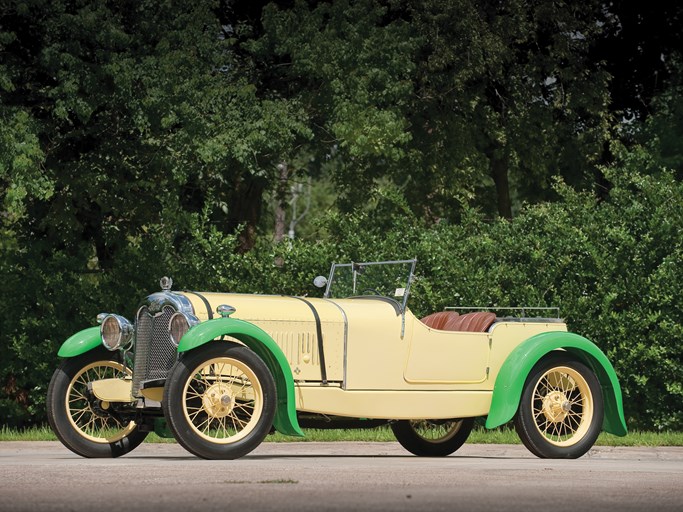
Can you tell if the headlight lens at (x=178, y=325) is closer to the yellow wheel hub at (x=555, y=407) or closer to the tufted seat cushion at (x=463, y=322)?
the tufted seat cushion at (x=463, y=322)

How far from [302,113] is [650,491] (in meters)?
14.4

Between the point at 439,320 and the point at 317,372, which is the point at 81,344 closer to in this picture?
the point at 317,372

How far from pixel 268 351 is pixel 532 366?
8.37 feet

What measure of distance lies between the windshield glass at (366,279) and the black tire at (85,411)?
2327 millimetres

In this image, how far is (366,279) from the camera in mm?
12992

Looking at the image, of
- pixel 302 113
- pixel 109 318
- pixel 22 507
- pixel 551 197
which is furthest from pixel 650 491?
pixel 551 197

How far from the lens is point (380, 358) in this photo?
11.7 m

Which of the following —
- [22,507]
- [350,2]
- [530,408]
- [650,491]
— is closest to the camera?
[22,507]

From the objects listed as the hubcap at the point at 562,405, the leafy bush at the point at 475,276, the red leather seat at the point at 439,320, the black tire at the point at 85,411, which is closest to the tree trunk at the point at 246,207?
the leafy bush at the point at 475,276

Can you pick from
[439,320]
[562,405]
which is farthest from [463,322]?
[562,405]

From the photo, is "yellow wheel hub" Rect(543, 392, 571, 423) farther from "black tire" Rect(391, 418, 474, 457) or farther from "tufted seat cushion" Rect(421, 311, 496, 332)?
"black tire" Rect(391, 418, 474, 457)

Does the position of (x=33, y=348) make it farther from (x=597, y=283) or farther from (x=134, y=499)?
→ (x=134, y=499)

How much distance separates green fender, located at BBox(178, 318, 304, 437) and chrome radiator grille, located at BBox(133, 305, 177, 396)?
0.62 m

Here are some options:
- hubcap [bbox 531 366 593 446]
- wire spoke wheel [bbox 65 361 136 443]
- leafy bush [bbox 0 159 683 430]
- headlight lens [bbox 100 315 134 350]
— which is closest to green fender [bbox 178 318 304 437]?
headlight lens [bbox 100 315 134 350]
